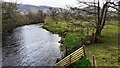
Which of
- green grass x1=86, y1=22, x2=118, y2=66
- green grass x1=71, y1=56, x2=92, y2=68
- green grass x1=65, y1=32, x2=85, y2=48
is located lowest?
green grass x1=65, y1=32, x2=85, y2=48

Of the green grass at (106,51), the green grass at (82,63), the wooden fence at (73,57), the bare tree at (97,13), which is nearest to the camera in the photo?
the green grass at (82,63)

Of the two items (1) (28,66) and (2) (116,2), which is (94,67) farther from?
(2) (116,2)

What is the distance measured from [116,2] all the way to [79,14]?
29.2ft

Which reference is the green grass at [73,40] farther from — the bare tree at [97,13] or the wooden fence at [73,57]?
the wooden fence at [73,57]

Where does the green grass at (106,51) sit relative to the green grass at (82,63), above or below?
below

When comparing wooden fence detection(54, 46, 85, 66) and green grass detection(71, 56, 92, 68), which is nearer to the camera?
green grass detection(71, 56, 92, 68)

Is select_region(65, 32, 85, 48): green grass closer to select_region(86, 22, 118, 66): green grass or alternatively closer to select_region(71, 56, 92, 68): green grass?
select_region(86, 22, 118, 66): green grass

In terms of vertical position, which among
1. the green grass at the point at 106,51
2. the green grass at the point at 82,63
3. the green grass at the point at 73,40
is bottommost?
the green grass at the point at 73,40

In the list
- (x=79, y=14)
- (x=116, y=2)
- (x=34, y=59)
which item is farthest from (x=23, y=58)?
(x=116, y=2)

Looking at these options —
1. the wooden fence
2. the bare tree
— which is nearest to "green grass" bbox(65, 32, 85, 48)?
the bare tree

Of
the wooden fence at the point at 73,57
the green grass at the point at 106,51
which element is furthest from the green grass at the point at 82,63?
the green grass at the point at 106,51

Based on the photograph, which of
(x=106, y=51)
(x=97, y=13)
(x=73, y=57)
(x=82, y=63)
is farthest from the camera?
(x=97, y=13)

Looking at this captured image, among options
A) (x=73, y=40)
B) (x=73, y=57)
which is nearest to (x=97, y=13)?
(x=73, y=40)

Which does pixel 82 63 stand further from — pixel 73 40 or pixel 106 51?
pixel 73 40
